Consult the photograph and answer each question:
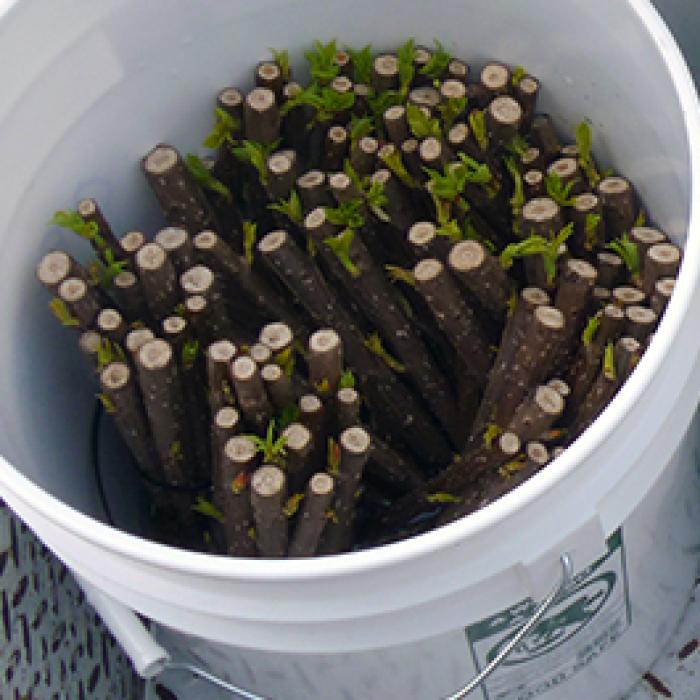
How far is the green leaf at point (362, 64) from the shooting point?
2.16ft

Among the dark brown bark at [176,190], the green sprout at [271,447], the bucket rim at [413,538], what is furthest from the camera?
the dark brown bark at [176,190]

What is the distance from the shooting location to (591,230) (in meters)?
0.60

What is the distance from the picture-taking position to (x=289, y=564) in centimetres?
42

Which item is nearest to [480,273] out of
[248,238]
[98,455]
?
[248,238]

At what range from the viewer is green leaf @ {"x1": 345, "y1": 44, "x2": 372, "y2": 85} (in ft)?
2.16

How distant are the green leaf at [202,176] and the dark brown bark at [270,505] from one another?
0.67 feet

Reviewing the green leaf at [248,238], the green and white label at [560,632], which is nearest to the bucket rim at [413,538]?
the green and white label at [560,632]

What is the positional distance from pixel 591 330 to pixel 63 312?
27 cm

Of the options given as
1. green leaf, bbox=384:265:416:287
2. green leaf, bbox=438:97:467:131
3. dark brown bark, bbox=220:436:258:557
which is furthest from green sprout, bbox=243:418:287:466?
green leaf, bbox=438:97:467:131

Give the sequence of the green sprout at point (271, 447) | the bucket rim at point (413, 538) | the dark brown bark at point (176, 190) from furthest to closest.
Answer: the dark brown bark at point (176, 190)
the green sprout at point (271, 447)
the bucket rim at point (413, 538)

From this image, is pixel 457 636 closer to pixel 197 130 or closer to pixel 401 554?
pixel 401 554

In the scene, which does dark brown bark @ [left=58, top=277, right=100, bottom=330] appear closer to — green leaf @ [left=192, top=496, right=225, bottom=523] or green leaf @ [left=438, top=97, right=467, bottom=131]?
green leaf @ [left=192, top=496, right=225, bottom=523]

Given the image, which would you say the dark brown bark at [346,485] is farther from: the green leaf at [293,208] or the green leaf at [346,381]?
the green leaf at [293,208]

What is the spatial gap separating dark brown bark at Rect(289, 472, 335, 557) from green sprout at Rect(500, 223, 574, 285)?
15cm
